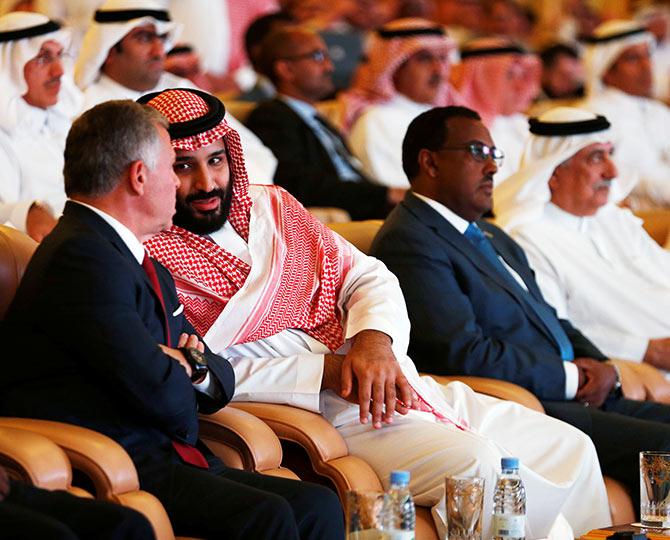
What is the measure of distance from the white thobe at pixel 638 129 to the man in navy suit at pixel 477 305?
11.4ft

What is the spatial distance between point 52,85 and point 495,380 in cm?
203

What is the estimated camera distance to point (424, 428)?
373 centimetres

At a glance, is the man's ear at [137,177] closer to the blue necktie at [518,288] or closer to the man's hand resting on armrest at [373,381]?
the man's hand resting on armrest at [373,381]

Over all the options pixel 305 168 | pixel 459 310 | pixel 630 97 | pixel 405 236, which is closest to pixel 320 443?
pixel 459 310

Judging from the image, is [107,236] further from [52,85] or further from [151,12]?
[151,12]

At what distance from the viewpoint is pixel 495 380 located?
4324 mm

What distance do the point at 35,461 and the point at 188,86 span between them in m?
3.40

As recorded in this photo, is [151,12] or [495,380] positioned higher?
[151,12]

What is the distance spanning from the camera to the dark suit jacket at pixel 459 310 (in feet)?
14.4

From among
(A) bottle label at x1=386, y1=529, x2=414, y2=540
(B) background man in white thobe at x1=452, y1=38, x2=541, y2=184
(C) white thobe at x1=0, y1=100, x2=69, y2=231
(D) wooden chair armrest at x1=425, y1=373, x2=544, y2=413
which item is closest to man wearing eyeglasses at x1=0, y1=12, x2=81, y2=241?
(C) white thobe at x1=0, y1=100, x2=69, y2=231

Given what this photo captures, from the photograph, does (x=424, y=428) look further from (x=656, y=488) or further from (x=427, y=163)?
(x=427, y=163)

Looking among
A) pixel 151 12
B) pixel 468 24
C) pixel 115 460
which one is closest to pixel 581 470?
pixel 115 460

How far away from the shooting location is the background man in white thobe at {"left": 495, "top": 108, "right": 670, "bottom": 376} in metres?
5.37

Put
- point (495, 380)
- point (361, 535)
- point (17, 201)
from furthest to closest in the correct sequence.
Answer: point (17, 201) < point (495, 380) < point (361, 535)
